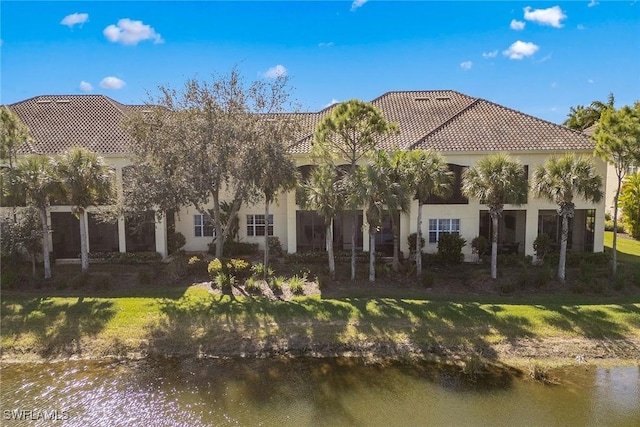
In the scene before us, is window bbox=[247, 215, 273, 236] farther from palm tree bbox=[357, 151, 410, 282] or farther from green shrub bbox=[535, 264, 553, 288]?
green shrub bbox=[535, 264, 553, 288]

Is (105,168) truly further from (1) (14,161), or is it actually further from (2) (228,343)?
(2) (228,343)

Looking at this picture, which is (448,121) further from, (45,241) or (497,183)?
(45,241)

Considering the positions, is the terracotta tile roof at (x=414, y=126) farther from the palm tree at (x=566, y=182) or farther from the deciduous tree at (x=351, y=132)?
the palm tree at (x=566, y=182)

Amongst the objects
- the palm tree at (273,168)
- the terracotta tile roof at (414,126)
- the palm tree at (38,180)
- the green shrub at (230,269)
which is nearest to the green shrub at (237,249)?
the green shrub at (230,269)

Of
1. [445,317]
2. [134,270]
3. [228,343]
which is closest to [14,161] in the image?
[134,270]

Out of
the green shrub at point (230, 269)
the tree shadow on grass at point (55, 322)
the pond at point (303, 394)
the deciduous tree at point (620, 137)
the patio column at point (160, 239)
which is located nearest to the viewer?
the pond at point (303, 394)

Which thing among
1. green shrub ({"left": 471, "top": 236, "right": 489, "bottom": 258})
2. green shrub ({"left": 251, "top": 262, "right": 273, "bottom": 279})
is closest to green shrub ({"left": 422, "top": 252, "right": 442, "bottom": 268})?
green shrub ({"left": 471, "top": 236, "right": 489, "bottom": 258})
